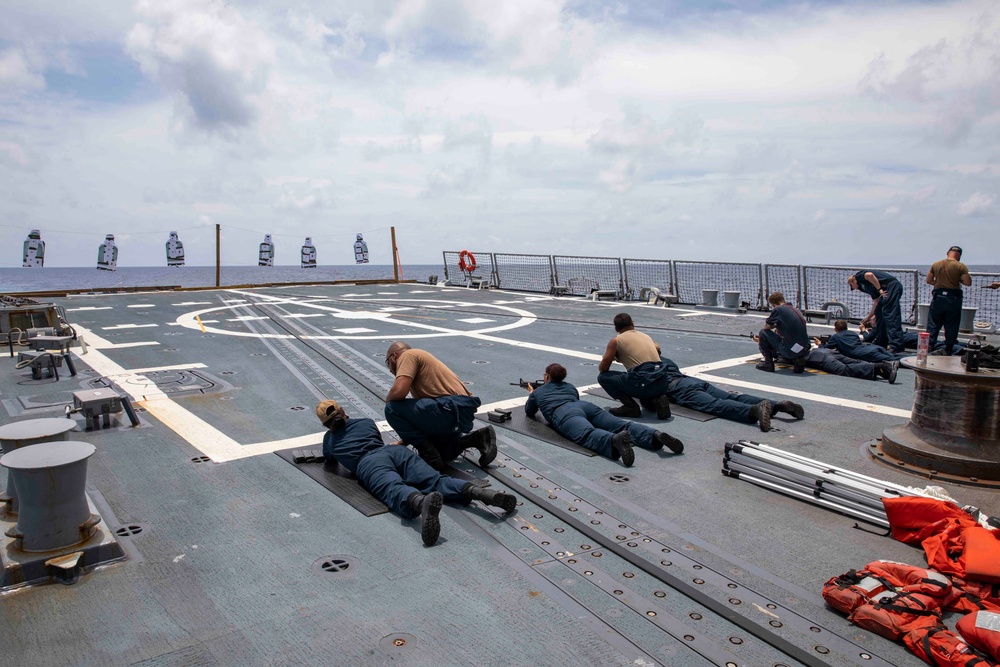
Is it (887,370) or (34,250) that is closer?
(887,370)

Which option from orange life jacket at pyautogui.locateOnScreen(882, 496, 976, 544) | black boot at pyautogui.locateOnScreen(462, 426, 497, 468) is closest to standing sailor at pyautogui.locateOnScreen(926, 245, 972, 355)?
orange life jacket at pyautogui.locateOnScreen(882, 496, 976, 544)

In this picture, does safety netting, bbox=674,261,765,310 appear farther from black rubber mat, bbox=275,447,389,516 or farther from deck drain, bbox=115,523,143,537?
deck drain, bbox=115,523,143,537

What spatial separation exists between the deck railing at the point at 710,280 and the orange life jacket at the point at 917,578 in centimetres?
1075

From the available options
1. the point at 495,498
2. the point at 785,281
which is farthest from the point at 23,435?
the point at 785,281

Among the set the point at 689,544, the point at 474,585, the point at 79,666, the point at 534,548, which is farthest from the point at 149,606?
the point at 689,544

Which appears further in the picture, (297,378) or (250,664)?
(297,378)

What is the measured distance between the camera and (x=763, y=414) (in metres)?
7.21

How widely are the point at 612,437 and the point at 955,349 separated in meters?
9.51

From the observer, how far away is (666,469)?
6.08 meters

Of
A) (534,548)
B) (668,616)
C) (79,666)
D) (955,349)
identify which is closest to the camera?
(79,666)

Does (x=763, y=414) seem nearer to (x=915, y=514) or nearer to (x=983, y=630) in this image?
(x=915, y=514)

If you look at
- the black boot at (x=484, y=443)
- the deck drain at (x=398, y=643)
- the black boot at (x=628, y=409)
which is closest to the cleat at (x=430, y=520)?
the deck drain at (x=398, y=643)

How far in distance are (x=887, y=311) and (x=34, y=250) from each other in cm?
2794

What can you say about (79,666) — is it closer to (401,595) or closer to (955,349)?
(401,595)
